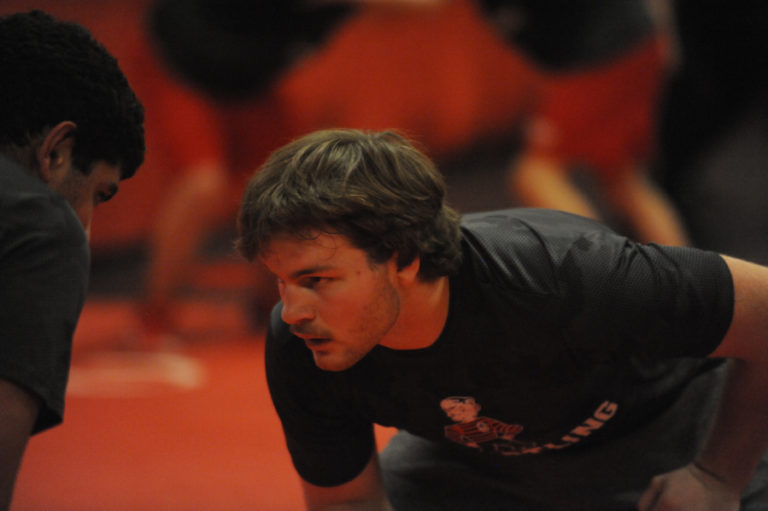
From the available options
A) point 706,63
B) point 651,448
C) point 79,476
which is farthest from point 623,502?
point 706,63

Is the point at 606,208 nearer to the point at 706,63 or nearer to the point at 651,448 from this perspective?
the point at 706,63

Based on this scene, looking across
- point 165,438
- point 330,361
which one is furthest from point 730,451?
point 165,438

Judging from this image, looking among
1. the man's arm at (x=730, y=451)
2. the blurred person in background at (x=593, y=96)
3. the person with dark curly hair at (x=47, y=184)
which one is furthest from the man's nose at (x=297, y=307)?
the blurred person in background at (x=593, y=96)

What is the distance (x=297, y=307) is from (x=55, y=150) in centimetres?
33

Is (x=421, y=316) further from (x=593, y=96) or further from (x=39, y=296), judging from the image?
(x=593, y=96)

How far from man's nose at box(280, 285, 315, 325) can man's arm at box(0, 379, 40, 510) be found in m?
0.30

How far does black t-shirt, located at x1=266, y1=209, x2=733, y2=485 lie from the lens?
3.91 feet

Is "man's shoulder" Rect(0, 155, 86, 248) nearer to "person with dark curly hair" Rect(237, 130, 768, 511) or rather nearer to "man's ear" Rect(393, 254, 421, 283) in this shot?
"person with dark curly hair" Rect(237, 130, 768, 511)

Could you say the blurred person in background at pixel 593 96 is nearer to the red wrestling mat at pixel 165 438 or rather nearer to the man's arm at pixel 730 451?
the red wrestling mat at pixel 165 438

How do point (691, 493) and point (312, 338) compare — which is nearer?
point (312, 338)

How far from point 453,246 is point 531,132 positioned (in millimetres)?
1919

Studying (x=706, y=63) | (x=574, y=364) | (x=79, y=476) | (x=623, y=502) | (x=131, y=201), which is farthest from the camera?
(x=131, y=201)

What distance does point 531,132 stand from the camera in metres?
3.07

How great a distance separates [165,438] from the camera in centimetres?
224
